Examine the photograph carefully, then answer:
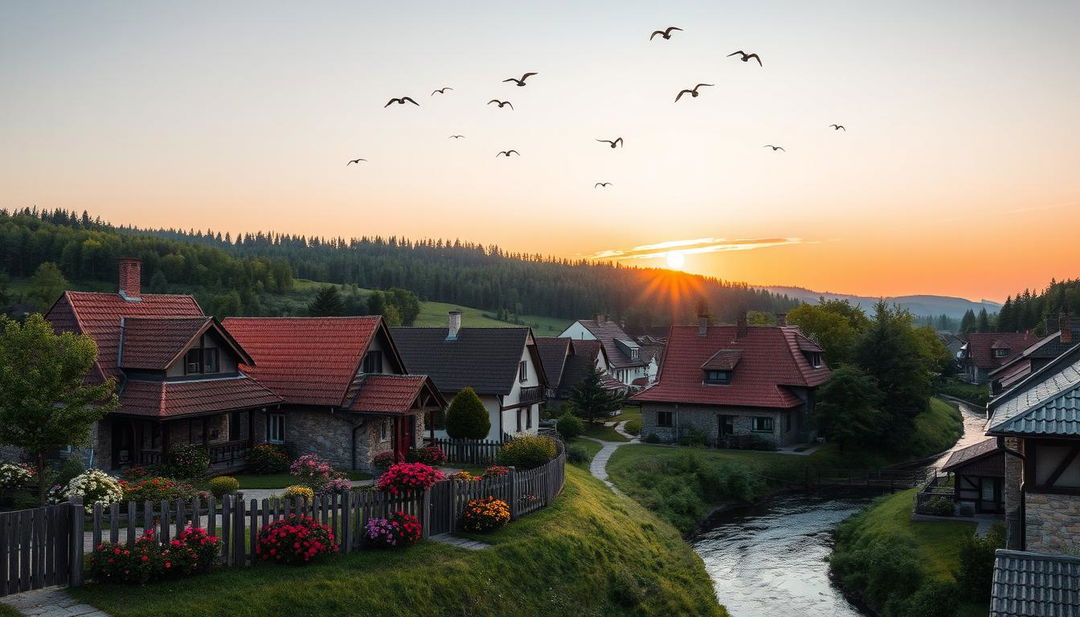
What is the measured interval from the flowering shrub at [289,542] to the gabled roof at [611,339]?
220 ft

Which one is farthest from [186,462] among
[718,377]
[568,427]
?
[718,377]

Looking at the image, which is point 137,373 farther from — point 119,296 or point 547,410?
point 547,410

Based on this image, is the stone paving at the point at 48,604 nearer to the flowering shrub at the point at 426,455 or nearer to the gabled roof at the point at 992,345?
the flowering shrub at the point at 426,455

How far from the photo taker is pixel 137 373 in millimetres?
27688

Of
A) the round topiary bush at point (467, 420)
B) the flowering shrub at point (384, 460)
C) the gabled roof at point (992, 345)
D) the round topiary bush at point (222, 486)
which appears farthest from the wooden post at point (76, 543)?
the gabled roof at point (992, 345)

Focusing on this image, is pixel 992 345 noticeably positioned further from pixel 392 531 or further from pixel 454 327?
pixel 392 531

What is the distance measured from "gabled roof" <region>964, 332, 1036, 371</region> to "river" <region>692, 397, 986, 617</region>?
70.3m

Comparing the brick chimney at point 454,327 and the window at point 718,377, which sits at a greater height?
the brick chimney at point 454,327

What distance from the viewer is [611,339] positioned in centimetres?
8881

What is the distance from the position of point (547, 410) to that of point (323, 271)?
5905 inches

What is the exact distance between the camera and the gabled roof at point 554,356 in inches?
2512

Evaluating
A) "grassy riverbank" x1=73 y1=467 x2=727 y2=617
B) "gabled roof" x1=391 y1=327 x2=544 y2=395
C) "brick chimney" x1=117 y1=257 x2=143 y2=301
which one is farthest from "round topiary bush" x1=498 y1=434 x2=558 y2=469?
"brick chimney" x1=117 y1=257 x2=143 y2=301

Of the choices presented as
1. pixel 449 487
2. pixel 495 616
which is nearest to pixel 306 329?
pixel 449 487

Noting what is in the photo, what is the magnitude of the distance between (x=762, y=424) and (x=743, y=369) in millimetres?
4447
